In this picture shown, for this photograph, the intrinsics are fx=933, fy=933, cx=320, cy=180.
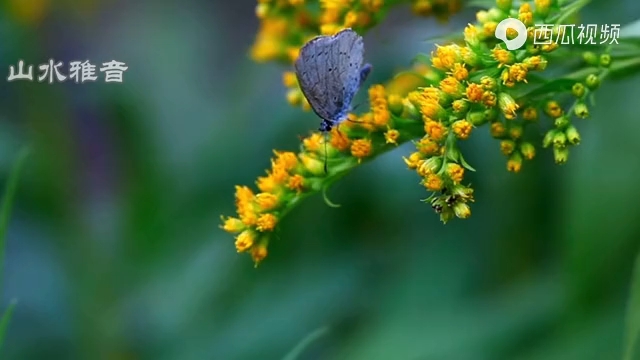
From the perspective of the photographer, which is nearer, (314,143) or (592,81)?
(592,81)

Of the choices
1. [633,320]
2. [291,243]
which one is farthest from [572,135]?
[291,243]

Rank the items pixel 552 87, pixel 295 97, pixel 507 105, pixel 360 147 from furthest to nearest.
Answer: pixel 295 97 → pixel 360 147 → pixel 552 87 → pixel 507 105

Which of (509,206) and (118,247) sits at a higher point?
(118,247)

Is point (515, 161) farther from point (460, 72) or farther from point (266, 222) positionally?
point (266, 222)

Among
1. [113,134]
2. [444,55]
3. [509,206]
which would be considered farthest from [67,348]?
[444,55]

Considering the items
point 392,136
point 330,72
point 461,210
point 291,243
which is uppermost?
point 291,243

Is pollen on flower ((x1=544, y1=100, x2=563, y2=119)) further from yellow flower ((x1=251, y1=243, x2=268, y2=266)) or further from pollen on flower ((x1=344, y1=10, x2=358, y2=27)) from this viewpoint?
yellow flower ((x1=251, y1=243, x2=268, y2=266))

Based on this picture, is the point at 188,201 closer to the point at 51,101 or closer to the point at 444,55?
the point at 51,101
